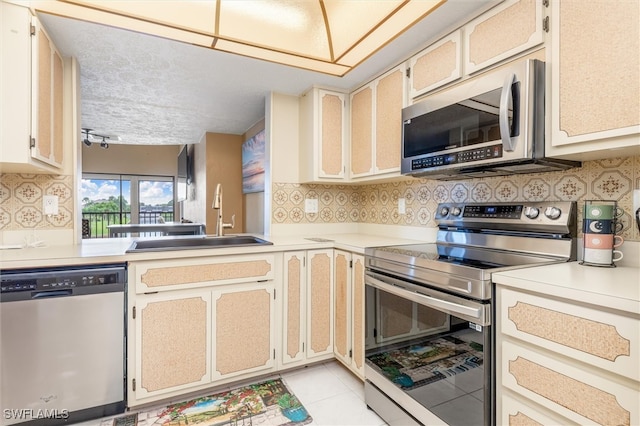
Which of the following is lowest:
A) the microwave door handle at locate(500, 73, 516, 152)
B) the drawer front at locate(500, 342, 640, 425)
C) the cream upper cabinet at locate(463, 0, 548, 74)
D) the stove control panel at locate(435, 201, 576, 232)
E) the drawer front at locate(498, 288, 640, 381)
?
the drawer front at locate(500, 342, 640, 425)

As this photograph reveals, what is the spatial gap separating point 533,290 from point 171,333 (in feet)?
5.88

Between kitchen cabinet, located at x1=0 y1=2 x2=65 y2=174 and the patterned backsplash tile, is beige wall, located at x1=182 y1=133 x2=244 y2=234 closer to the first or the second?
the patterned backsplash tile

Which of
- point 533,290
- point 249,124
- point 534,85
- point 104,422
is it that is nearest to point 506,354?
point 533,290

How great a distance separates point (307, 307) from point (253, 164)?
7.56 feet

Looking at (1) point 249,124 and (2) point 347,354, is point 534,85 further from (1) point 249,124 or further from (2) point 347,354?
(1) point 249,124

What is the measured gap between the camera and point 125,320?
5.65 feet

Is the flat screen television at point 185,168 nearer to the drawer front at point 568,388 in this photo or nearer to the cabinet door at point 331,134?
the cabinet door at point 331,134

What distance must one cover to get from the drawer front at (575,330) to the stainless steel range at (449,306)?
0.29ft

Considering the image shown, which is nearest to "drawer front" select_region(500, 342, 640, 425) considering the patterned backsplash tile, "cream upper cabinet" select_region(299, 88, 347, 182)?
"cream upper cabinet" select_region(299, 88, 347, 182)

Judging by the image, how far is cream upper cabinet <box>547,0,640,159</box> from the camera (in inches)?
41.5

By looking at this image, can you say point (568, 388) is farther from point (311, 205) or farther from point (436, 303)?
point (311, 205)

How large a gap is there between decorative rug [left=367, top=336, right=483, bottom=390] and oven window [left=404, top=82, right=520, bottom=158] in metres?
0.90

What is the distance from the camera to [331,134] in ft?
8.57

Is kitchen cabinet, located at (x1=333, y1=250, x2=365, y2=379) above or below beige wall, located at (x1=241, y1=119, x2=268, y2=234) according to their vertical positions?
below
